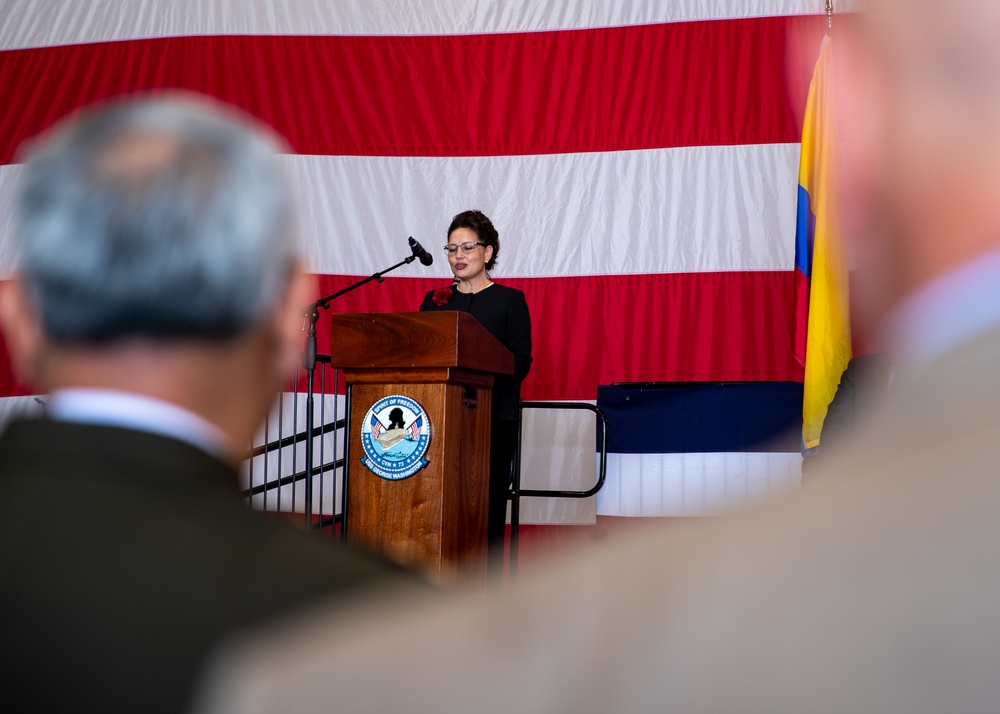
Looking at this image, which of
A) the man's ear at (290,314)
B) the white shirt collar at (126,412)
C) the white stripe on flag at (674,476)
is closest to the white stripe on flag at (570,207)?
the white stripe on flag at (674,476)

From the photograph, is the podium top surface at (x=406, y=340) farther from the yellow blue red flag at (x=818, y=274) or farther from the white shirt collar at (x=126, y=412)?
the white shirt collar at (x=126, y=412)

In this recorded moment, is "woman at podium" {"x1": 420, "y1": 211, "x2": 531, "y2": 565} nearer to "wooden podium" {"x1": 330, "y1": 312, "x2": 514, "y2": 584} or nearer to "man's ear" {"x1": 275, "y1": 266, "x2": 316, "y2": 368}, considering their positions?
"wooden podium" {"x1": 330, "y1": 312, "x2": 514, "y2": 584}

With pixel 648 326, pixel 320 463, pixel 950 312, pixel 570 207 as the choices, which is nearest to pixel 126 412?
→ pixel 950 312

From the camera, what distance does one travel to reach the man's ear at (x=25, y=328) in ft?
1.80

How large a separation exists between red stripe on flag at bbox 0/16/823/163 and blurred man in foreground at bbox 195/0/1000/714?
4.64m

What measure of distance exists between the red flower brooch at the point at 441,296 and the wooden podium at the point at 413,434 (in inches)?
38.1

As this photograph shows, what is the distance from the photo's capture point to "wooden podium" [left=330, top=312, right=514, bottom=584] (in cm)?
258

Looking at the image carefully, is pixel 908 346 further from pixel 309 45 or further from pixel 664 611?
pixel 309 45

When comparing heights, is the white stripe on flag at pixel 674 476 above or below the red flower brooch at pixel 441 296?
below

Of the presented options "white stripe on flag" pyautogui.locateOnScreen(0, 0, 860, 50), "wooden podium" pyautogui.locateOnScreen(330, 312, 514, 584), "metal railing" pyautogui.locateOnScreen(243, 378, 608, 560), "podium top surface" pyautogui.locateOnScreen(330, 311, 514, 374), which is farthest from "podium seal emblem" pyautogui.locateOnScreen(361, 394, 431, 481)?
"white stripe on flag" pyautogui.locateOnScreen(0, 0, 860, 50)

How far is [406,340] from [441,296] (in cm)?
107

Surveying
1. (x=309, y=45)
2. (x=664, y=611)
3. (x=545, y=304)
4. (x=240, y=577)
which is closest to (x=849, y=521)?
(x=664, y=611)

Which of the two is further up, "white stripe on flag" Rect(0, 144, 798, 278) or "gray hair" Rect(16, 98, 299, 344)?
"white stripe on flag" Rect(0, 144, 798, 278)

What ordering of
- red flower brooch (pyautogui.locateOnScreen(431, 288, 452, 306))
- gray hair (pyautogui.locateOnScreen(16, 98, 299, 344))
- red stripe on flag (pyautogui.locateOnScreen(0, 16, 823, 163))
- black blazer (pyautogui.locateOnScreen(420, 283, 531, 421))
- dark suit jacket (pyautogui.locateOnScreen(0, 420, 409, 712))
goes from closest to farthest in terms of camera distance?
dark suit jacket (pyautogui.locateOnScreen(0, 420, 409, 712)), gray hair (pyautogui.locateOnScreen(16, 98, 299, 344)), black blazer (pyautogui.locateOnScreen(420, 283, 531, 421)), red flower brooch (pyautogui.locateOnScreen(431, 288, 452, 306)), red stripe on flag (pyautogui.locateOnScreen(0, 16, 823, 163))
